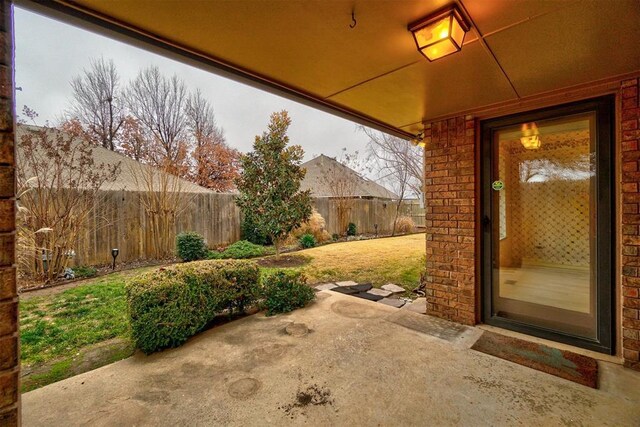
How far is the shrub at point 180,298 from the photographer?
8.05ft

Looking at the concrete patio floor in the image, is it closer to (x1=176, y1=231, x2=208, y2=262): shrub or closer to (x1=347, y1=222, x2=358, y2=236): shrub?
(x1=176, y1=231, x2=208, y2=262): shrub

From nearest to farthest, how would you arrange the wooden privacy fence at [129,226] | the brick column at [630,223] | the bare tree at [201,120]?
the brick column at [630,223]
the wooden privacy fence at [129,226]
the bare tree at [201,120]

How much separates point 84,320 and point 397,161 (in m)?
13.8

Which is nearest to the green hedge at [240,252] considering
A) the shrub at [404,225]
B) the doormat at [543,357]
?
the doormat at [543,357]

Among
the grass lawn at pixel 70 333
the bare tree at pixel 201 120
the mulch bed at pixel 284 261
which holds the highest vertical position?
the bare tree at pixel 201 120

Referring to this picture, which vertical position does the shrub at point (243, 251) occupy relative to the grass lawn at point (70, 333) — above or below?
above

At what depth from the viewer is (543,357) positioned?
240 centimetres

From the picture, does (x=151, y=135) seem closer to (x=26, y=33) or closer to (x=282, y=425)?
(x=26, y=33)

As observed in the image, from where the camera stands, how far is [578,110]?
2.61 metres

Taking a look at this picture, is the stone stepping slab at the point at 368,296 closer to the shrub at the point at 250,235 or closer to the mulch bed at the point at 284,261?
the mulch bed at the point at 284,261

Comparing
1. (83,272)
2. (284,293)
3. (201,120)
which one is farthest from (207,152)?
(284,293)

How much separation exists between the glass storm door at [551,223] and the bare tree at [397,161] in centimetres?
1081

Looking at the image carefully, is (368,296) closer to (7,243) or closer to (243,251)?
(7,243)

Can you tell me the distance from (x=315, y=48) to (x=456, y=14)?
91 centimetres
